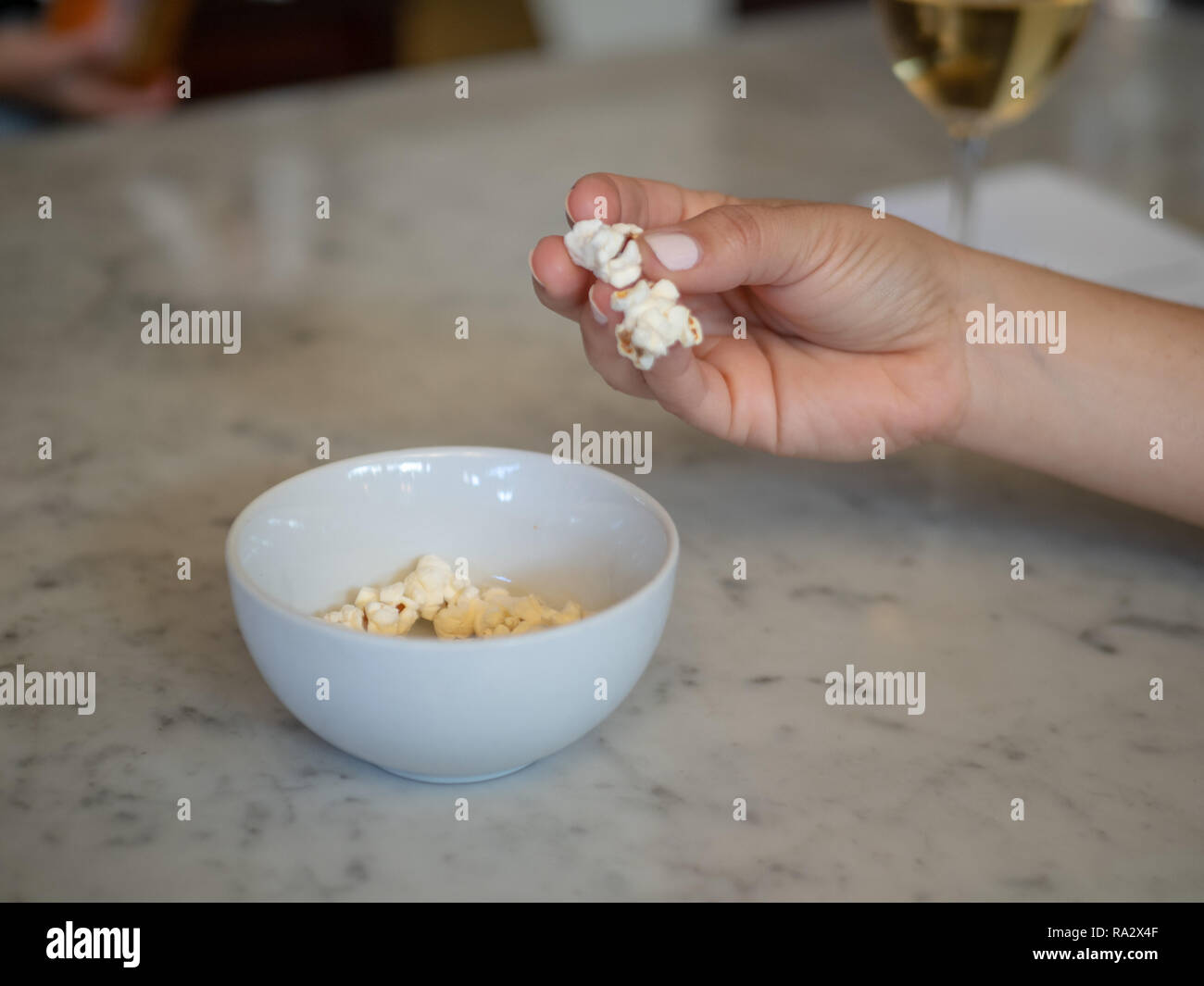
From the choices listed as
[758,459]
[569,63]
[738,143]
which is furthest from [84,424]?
[569,63]

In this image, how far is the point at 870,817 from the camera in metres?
0.58

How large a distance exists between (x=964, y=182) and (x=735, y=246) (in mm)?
422

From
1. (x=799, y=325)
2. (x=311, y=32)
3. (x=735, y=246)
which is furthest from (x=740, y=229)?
(x=311, y=32)

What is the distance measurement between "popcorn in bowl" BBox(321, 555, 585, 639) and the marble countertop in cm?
6

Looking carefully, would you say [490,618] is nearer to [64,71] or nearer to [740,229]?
[740,229]

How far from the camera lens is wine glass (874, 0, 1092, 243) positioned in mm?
877

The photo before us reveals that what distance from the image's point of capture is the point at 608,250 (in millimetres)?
632

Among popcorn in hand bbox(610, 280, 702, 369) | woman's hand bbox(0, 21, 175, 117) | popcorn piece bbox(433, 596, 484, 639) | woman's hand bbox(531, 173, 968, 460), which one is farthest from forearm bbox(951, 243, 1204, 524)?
woman's hand bbox(0, 21, 175, 117)

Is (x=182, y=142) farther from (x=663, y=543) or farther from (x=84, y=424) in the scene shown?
(x=663, y=543)

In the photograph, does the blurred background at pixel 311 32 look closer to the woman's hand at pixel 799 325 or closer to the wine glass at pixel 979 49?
the wine glass at pixel 979 49

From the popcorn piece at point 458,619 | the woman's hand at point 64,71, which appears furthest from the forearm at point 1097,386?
the woman's hand at point 64,71

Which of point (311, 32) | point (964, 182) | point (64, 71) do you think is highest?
point (311, 32)

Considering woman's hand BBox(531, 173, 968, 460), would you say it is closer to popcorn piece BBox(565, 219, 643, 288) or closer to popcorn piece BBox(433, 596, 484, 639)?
popcorn piece BBox(565, 219, 643, 288)

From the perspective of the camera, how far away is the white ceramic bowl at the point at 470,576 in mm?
531
